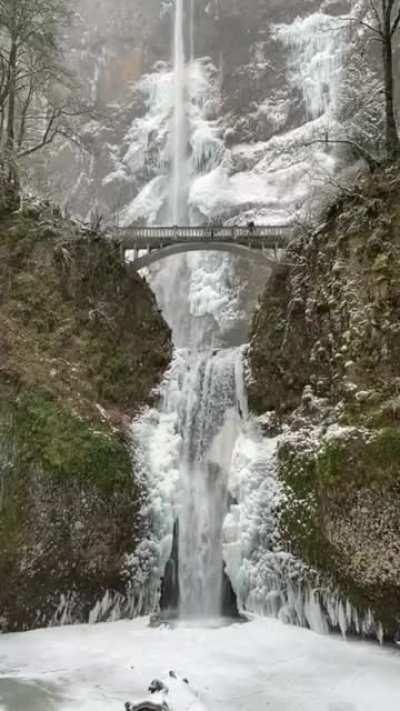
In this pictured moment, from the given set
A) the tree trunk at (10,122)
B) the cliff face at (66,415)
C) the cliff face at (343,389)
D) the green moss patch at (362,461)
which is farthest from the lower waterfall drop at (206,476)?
the tree trunk at (10,122)

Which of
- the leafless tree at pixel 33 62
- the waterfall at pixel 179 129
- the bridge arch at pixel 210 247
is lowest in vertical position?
the bridge arch at pixel 210 247

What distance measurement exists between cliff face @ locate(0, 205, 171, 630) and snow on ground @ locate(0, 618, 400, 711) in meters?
0.74

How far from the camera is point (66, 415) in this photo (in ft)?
34.4

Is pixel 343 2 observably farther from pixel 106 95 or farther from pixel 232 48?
pixel 106 95

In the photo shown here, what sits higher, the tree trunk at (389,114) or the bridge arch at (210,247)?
the bridge arch at (210,247)

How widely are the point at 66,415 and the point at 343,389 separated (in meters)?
4.55

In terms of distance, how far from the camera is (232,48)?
141 ft

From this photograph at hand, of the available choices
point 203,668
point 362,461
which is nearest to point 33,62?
point 362,461

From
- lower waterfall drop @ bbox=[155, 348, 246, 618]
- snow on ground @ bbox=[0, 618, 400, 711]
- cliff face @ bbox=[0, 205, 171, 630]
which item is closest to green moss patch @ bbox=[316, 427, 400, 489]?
snow on ground @ bbox=[0, 618, 400, 711]

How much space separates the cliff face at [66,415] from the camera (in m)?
9.56

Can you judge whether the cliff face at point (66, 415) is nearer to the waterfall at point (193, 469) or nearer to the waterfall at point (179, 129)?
the waterfall at point (193, 469)

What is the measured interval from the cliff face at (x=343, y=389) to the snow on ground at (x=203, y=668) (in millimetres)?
1120

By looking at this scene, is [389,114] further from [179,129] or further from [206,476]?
[179,129]

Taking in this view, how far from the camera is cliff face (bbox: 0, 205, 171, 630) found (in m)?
9.56
